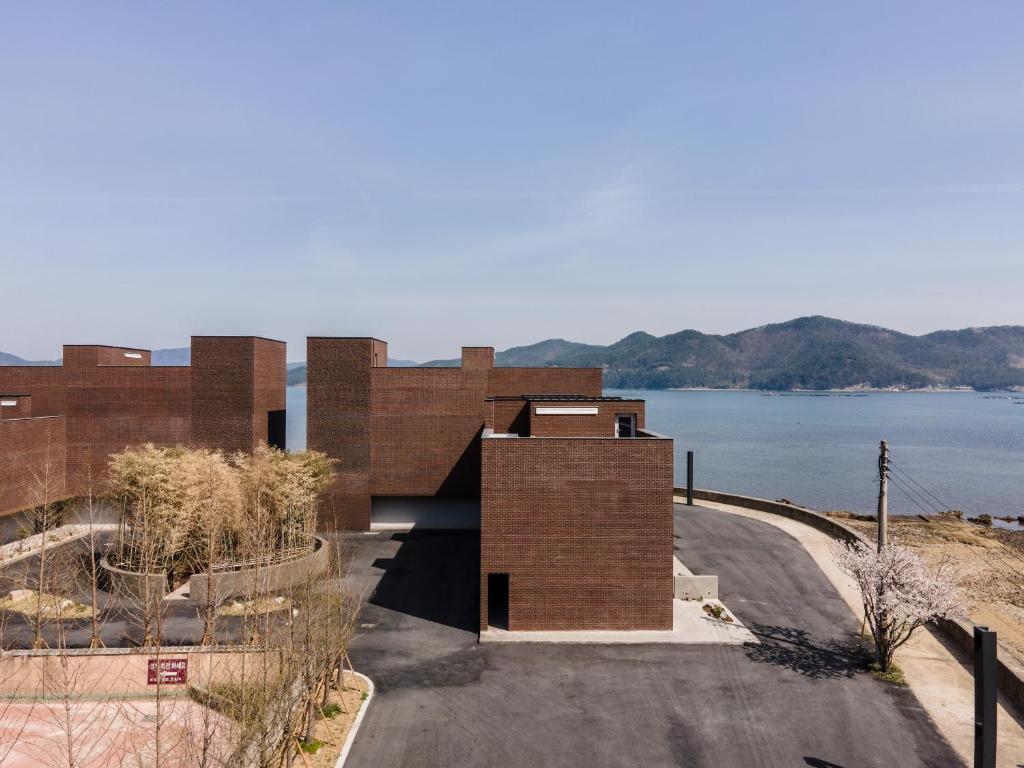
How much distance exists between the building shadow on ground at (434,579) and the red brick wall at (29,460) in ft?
67.6

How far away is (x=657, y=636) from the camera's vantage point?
920 inches

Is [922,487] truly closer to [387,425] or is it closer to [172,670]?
[387,425]

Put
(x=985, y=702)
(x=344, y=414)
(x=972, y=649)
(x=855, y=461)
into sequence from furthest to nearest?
(x=855, y=461), (x=344, y=414), (x=972, y=649), (x=985, y=702)

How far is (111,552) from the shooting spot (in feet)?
103

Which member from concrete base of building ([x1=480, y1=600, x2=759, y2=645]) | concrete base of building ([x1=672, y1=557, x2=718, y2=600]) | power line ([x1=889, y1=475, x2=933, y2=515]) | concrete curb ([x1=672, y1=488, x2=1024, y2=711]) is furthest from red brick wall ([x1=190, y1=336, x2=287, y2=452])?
power line ([x1=889, y1=475, x2=933, y2=515])

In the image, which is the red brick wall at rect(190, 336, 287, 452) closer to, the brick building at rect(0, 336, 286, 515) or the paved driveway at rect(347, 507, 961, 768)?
the brick building at rect(0, 336, 286, 515)

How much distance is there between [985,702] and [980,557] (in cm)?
3472

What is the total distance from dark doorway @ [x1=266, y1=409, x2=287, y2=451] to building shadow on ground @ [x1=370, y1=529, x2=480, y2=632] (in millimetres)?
12092

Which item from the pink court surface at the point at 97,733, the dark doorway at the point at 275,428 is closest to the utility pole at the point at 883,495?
the pink court surface at the point at 97,733

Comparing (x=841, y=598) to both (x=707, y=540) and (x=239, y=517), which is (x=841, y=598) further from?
(x=239, y=517)

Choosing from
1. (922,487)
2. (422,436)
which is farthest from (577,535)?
(922,487)

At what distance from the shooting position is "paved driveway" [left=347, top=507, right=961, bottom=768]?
16.2 meters

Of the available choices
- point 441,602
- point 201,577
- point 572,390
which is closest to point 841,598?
point 441,602

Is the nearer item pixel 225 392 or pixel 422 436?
pixel 422 436
